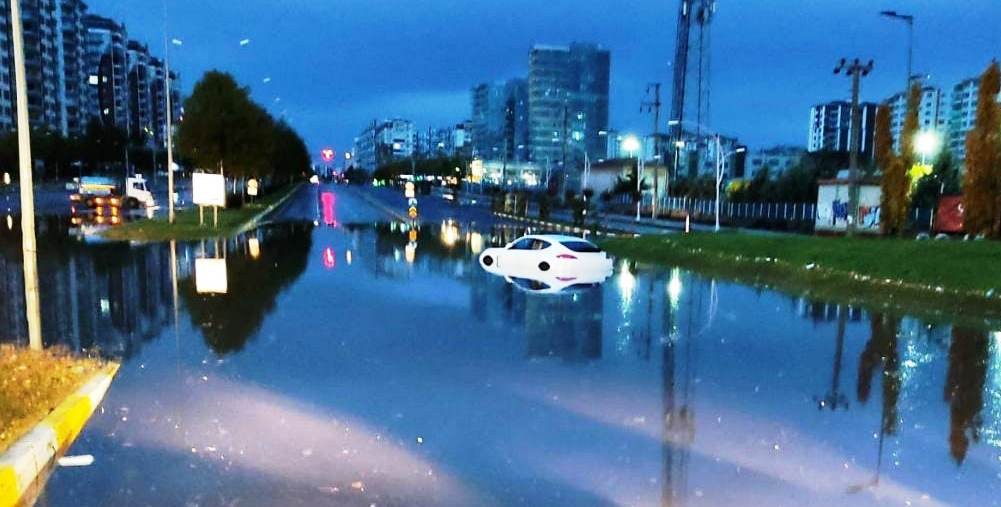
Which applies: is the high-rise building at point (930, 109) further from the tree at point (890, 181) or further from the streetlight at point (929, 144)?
the tree at point (890, 181)

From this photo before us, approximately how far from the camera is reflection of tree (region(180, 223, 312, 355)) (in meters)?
12.3

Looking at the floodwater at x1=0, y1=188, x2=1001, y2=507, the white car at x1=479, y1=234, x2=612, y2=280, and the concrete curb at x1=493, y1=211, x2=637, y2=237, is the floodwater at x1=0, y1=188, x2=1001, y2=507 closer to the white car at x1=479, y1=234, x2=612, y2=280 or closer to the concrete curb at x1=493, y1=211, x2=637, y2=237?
the white car at x1=479, y1=234, x2=612, y2=280

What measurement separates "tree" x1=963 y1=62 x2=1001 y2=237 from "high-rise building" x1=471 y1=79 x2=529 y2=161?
136m

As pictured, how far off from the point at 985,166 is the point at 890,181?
493cm

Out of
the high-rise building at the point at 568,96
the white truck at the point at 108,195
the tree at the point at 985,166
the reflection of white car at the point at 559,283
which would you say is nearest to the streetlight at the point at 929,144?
the tree at the point at 985,166

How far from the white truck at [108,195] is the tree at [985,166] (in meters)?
41.2

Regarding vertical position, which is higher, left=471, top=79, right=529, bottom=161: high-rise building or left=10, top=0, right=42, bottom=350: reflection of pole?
left=471, top=79, right=529, bottom=161: high-rise building

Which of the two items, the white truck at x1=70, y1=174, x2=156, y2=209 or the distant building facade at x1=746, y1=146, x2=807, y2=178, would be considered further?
the distant building facade at x1=746, y1=146, x2=807, y2=178

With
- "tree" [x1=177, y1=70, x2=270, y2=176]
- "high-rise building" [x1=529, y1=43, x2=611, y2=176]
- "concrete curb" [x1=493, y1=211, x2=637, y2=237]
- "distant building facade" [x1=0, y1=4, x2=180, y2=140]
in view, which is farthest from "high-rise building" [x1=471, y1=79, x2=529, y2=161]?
"tree" [x1=177, y1=70, x2=270, y2=176]

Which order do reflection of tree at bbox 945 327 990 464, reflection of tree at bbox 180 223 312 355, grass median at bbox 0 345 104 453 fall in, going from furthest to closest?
reflection of tree at bbox 180 223 312 355
reflection of tree at bbox 945 327 990 464
grass median at bbox 0 345 104 453

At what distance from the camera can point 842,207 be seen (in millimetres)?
36781

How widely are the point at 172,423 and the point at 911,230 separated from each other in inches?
1295

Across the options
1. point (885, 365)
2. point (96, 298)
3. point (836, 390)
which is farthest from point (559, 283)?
point (836, 390)

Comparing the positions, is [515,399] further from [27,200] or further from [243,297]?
[243,297]
